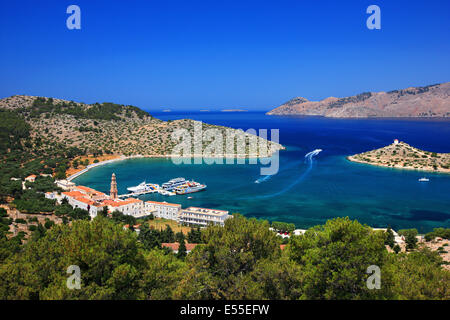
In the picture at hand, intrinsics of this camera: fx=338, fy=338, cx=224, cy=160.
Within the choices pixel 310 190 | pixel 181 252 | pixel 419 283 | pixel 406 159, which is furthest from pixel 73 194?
pixel 406 159

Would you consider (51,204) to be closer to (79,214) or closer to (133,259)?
(79,214)

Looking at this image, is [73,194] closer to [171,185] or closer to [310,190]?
[171,185]

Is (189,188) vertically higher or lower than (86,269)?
lower

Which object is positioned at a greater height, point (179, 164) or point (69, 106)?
point (69, 106)

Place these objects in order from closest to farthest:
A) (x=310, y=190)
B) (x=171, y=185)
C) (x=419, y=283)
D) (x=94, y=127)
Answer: (x=419, y=283) → (x=310, y=190) → (x=171, y=185) → (x=94, y=127)

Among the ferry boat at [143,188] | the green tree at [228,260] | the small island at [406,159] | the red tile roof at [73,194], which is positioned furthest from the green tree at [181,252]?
the small island at [406,159]

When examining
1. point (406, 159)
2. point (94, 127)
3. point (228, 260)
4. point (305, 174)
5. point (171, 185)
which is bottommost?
point (171, 185)
